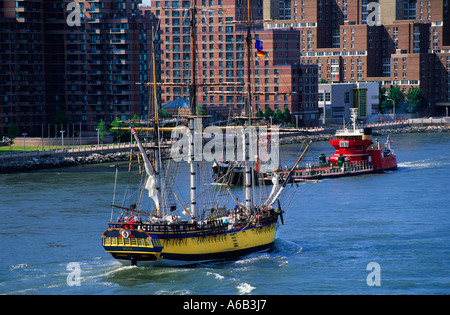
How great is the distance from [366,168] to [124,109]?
1985 inches

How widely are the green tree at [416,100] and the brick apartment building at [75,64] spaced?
7716 cm

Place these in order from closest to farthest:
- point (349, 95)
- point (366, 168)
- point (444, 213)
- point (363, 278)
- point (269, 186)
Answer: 1. point (363, 278)
2. point (444, 213)
3. point (269, 186)
4. point (366, 168)
5. point (349, 95)

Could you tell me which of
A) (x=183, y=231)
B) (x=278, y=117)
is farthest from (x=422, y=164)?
(x=183, y=231)

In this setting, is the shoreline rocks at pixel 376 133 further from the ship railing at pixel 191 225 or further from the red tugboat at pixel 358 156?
the ship railing at pixel 191 225

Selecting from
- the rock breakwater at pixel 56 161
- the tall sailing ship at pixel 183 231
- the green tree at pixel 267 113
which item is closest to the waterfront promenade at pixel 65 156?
the rock breakwater at pixel 56 161

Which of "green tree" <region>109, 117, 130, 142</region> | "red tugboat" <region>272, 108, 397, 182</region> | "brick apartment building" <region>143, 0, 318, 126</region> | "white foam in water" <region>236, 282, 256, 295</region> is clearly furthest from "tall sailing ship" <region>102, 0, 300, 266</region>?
"brick apartment building" <region>143, 0, 318, 126</region>

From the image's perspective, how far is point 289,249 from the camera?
172ft

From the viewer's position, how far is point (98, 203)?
7031 centimetres

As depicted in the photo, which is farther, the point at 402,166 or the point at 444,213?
the point at 402,166

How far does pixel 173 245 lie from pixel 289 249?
876 centimetres

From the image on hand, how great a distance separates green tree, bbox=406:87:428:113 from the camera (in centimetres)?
19312
